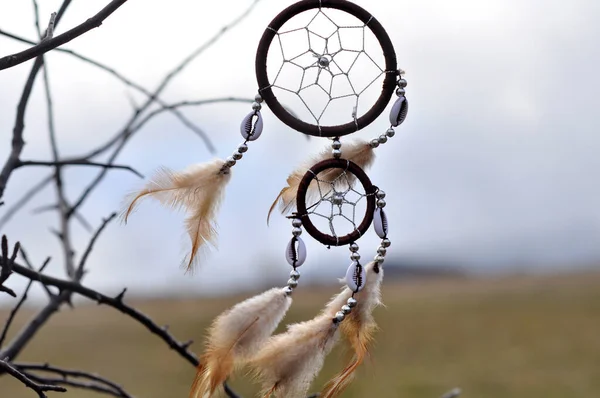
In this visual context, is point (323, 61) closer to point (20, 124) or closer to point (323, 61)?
point (323, 61)

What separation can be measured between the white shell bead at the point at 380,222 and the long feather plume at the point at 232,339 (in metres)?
0.14

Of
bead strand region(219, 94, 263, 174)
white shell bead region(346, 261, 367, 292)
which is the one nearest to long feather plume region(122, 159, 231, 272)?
bead strand region(219, 94, 263, 174)

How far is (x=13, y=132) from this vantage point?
0.90 m

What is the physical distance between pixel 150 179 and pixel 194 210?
0.06 meters

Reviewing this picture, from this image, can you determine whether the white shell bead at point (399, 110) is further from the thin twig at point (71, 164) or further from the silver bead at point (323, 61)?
the thin twig at point (71, 164)

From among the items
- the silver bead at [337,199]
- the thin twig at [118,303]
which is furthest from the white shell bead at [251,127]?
A: the thin twig at [118,303]

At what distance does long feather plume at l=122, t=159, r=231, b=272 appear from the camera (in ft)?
2.43

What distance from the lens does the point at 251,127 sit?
72 centimetres

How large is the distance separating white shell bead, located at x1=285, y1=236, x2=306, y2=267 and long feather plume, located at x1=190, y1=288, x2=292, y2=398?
0.05 meters

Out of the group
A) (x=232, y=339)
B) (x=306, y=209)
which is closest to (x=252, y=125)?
(x=306, y=209)

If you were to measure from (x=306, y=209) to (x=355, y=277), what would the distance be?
0.09m

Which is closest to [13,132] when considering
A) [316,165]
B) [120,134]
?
[120,134]

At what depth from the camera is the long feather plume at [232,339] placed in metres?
0.68

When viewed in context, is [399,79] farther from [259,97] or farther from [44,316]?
[44,316]
